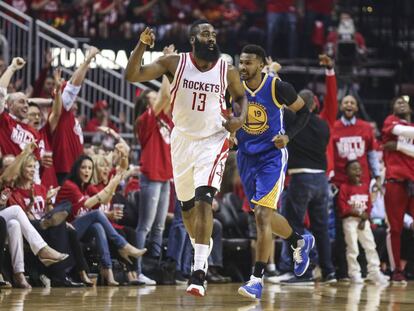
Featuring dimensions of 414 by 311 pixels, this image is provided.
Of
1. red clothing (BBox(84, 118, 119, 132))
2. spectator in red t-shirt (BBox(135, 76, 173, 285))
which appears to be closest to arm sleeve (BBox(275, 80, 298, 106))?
spectator in red t-shirt (BBox(135, 76, 173, 285))

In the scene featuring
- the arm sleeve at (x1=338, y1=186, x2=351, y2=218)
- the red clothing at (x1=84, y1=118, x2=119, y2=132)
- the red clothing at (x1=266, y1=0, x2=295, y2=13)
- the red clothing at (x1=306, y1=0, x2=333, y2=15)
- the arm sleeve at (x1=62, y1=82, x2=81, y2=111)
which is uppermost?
the red clothing at (x1=306, y1=0, x2=333, y2=15)

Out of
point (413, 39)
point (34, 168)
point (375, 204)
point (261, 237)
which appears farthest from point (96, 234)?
point (413, 39)

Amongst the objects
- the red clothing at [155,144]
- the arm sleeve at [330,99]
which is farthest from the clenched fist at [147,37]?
the arm sleeve at [330,99]

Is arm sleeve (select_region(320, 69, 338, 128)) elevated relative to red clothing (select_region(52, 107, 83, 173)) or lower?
elevated

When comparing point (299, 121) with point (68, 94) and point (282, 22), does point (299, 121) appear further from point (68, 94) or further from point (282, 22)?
point (282, 22)

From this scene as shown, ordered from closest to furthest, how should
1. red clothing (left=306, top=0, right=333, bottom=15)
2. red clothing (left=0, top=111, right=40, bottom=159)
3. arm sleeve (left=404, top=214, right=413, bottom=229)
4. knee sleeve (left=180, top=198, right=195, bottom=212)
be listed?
knee sleeve (left=180, top=198, right=195, bottom=212) < red clothing (left=0, top=111, right=40, bottom=159) < arm sleeve (left=404, top=214, right=413, bottom=229) < red clothing (left=306, top=0, right=333, bottom=15)

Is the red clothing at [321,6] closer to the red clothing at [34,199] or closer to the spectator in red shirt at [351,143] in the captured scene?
the spectator in red shirt at [351,143]

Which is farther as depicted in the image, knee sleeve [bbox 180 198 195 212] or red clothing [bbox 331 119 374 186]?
red clothing [bbox 331 119 374 186]

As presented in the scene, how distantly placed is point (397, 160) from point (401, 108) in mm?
629

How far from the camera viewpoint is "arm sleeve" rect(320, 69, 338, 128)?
12.0 m

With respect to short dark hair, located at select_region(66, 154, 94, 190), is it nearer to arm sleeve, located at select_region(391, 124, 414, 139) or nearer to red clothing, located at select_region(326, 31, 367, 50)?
arm sleeve, located at select_region(391, 124, 414, 139)

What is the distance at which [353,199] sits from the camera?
12.6 m

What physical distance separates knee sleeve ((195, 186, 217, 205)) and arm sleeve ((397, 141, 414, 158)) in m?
4.71

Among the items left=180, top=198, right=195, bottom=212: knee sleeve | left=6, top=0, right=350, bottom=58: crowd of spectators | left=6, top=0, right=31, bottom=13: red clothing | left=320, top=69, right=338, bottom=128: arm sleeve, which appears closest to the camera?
left=180, top=198, right=195, bottom=212: knee sleeve
